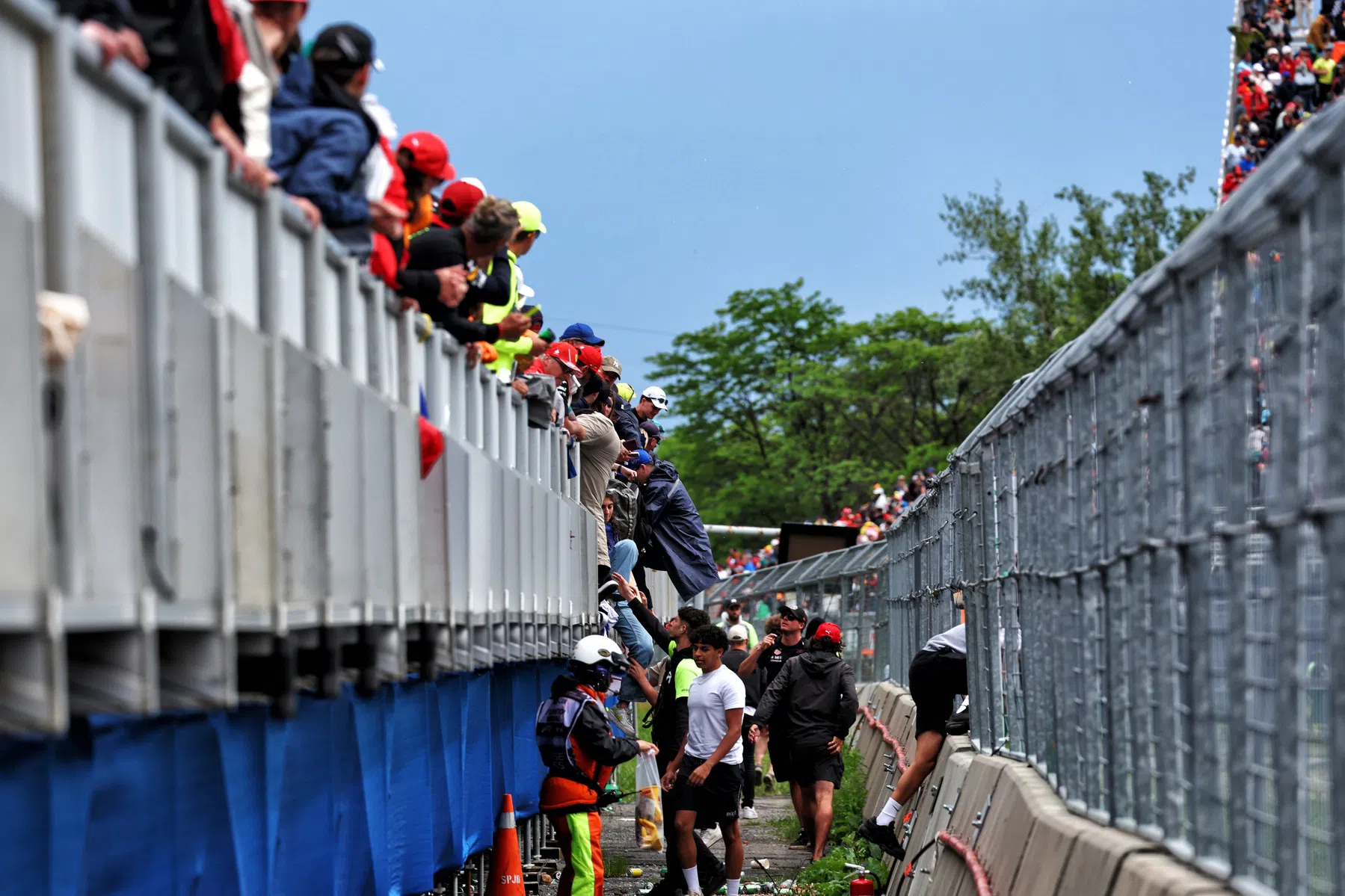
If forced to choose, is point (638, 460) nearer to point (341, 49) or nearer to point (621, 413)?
point (621, 413)

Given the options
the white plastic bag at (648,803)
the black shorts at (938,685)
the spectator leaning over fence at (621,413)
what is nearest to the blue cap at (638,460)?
the spectator leaning over fence at (621,413)

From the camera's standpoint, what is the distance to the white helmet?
13.4 metres

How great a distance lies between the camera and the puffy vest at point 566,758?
13312 millimetres

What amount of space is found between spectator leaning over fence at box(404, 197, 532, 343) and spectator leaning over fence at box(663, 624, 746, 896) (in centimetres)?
514

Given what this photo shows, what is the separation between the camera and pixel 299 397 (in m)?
6.39

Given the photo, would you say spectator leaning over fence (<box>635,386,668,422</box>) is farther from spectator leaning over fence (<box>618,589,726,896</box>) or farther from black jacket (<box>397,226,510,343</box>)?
black jacket (<box>397,226,510,343</box>)

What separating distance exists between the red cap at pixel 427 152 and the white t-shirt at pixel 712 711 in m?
7.26

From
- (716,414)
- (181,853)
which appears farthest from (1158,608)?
(716,414)

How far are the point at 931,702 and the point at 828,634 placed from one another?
4891mm

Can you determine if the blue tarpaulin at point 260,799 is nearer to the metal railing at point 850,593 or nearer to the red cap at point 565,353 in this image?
the red cap at point 565,353

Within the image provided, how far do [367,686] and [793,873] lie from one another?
395 inches

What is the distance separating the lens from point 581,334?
16.4 metres

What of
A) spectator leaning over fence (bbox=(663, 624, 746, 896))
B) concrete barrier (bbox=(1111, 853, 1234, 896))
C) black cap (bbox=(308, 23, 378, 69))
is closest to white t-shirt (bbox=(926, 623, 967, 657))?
spectator leaning over fence (bbox=(663, 624, 746, 896))

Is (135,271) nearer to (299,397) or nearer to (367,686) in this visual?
(299,397)
